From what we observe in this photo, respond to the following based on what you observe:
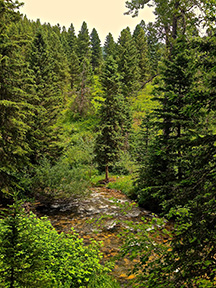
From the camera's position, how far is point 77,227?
31.8ft

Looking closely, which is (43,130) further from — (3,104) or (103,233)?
(103,233)

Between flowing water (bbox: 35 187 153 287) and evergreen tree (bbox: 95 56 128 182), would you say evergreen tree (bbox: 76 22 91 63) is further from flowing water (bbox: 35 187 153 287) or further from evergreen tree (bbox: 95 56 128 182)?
flowing water (bbox: 35 187 153 287)

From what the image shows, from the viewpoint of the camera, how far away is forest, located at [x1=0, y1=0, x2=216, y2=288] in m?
2.96

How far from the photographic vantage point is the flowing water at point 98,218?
7398 millimetres

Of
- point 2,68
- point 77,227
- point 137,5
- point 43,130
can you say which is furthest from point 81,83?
point 77,227

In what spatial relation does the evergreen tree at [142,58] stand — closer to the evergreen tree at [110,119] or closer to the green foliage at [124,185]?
the evergreen tree at [110,119]

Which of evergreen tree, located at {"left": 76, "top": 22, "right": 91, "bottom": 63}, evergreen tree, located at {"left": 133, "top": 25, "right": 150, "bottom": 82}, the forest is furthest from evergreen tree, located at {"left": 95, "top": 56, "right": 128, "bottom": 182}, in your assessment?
evergreen tree, located at {"left": 76, "top": 22, "right": 91, "bottom": 63}

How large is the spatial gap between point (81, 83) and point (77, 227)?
25.7 metres

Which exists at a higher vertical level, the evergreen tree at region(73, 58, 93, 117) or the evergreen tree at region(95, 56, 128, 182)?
the evergreen tree at region(73, 58, 93, 117)

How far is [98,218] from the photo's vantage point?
795cm

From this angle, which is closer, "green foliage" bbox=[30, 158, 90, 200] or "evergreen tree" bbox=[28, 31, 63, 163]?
"green foliage" bbox=[30, 158, 90, 200]

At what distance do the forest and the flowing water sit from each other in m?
0.35

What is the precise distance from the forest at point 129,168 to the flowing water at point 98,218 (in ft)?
1.16

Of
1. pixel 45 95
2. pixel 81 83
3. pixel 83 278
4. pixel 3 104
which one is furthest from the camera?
pixel 81 83
